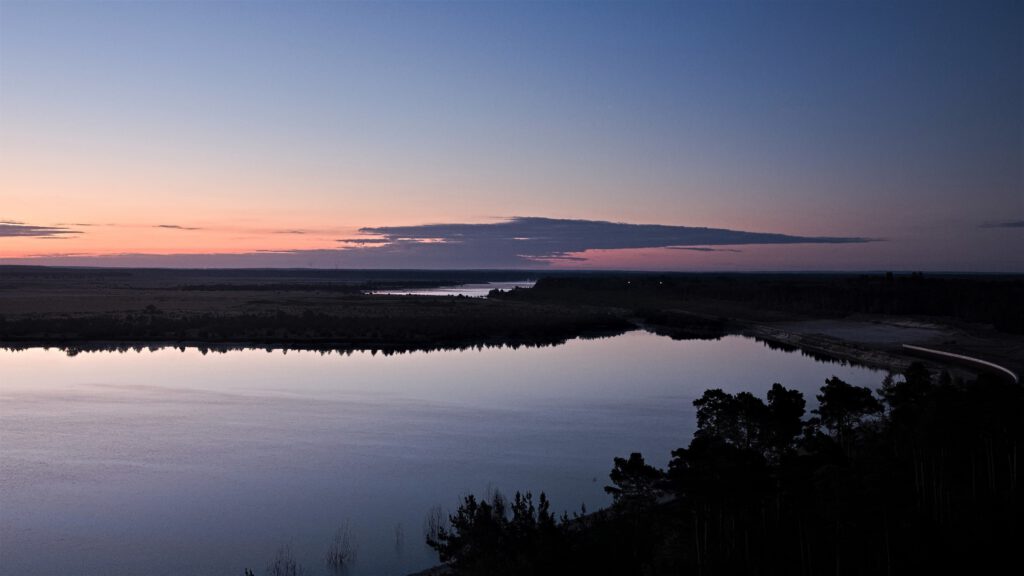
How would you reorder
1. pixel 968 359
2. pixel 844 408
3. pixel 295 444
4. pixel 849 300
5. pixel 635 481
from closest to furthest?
pixel 635 481 < pixel 844 408 < pixel 295 444 < pixel 968 359 < pixel 849 300

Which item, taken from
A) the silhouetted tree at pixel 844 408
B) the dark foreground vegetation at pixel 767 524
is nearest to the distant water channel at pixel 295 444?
the dark foreground vegetation at pixel 767 524

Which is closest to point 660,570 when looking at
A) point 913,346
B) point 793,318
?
point 913,346

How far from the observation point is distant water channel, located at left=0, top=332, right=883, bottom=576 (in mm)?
13531

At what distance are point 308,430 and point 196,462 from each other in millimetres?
4181

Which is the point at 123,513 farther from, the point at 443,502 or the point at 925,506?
the point at 925,506

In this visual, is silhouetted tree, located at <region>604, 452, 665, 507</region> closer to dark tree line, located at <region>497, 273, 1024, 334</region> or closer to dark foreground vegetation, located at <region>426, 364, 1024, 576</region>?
dark foreground vegetation, located at <region>426, 364, 1024, 576</region>

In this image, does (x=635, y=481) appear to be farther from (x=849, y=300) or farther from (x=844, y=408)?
(x=849, y=300)

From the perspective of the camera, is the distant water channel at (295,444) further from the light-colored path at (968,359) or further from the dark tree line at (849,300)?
the dark tree line at (849,300)

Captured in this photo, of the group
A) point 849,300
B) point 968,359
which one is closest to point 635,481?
point 968,359

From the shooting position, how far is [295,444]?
2072 cm

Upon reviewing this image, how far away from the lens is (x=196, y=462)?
18.8m

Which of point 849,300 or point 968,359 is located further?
point 849,300

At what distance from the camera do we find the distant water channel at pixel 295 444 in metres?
13.5

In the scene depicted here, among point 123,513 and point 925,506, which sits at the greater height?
point 925,506
